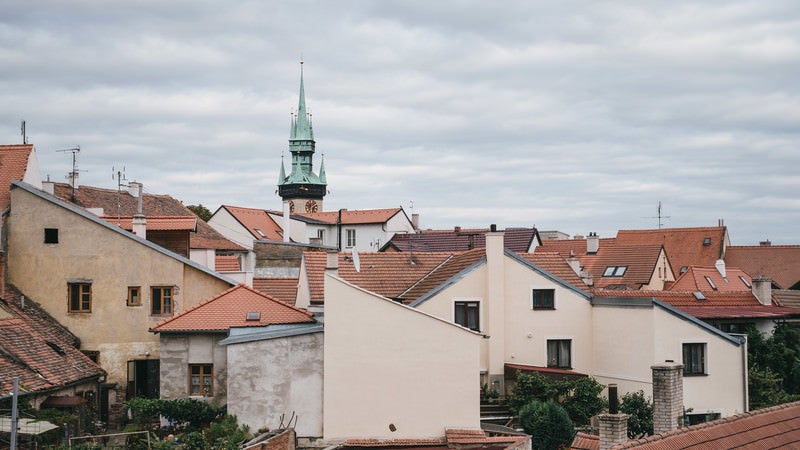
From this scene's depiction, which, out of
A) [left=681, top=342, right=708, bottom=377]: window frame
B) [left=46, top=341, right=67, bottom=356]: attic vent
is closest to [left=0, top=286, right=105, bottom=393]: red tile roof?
[left=46, top=341, right=67, bottom=356]: attic vent

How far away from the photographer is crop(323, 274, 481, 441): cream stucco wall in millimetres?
24750

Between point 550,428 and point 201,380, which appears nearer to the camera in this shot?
point 550,428

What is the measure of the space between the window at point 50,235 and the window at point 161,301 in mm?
3847

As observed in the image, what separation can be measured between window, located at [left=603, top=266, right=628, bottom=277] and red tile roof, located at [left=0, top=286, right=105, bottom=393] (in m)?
40.5

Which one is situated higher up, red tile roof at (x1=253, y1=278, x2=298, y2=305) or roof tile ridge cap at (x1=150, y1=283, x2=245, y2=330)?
red tile roof at (x1=253, y1=278, x2=298, y2=305)

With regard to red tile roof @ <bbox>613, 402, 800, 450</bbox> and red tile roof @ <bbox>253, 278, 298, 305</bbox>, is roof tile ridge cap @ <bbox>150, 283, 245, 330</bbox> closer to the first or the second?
red tile roof @ <bbox>253, 278, 298, 305</bbox>

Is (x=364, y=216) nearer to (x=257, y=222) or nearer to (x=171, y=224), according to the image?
(x=257, y=222)

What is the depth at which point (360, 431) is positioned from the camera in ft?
81.3

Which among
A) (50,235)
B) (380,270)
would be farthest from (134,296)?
(380,270)

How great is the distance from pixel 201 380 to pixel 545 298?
41.8ft

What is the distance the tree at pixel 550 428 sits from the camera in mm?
25328

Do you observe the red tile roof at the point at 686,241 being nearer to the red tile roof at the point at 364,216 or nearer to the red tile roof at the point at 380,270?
the red tile roof at the point at 364,216

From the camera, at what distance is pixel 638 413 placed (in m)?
28.2

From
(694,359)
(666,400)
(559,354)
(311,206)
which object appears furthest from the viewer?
(311,206)
